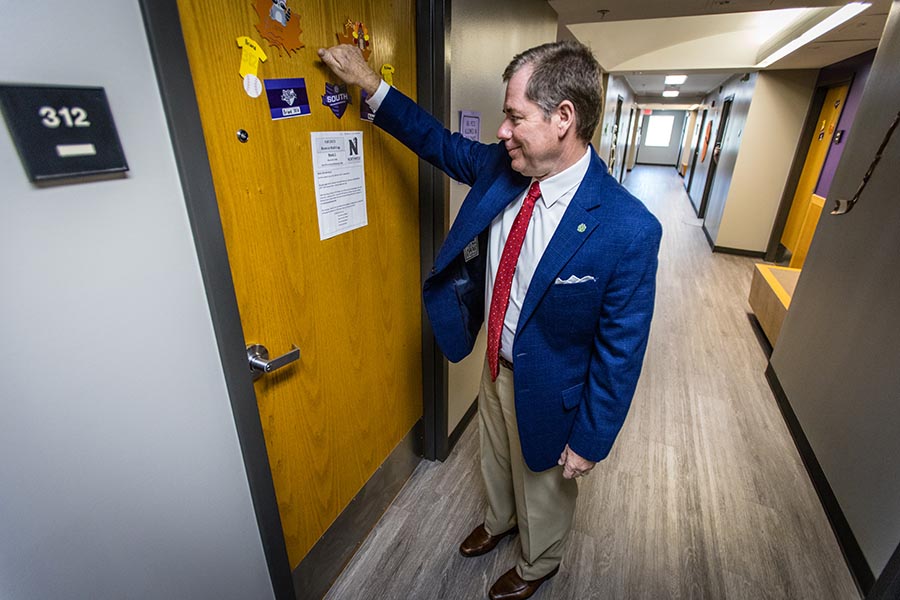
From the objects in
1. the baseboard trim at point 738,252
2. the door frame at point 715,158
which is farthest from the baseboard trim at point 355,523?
the door frame at point 715,158

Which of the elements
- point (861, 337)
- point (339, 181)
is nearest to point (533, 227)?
point (339, 181)

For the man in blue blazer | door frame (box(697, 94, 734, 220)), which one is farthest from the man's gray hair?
door frame (box(697, 94, 734, 220))

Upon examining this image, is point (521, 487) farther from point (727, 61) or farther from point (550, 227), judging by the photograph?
point (727, 61)

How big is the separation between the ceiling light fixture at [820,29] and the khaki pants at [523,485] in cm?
290

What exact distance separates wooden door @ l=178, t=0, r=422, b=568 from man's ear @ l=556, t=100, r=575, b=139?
565 mm

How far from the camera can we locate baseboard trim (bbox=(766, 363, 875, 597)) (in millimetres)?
1478

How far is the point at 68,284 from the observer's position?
0.64 metres

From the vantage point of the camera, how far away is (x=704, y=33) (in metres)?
4.33

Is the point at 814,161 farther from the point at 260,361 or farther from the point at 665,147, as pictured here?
the point at 665,147

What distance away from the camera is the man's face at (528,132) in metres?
1.00

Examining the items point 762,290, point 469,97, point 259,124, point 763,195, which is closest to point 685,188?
point 763,195

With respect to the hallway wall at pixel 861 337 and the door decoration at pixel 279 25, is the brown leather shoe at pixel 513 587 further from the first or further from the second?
the door decoration at pixel 279 25

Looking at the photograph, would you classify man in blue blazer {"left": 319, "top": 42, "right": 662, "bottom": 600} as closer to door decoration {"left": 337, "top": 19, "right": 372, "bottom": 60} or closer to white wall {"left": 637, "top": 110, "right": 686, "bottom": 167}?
door decoration {"left": 337, "top": 19, "right": 372, "bottom": 60}

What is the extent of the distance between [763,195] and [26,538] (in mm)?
6050
